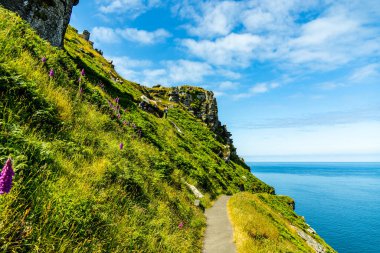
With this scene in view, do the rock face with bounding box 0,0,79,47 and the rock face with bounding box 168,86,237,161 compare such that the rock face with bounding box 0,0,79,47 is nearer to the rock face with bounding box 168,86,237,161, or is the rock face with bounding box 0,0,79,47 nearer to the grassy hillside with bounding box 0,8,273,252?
the grassy hillside with bounding box 0,8,273,252

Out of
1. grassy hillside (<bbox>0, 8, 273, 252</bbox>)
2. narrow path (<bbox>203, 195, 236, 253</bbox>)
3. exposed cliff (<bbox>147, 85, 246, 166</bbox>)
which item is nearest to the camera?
grassy hillside (<bbox>0, 8, 273, 252</bbox>)

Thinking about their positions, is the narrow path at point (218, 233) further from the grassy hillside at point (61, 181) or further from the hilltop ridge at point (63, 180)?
the grassy hillside at point (61, 181)

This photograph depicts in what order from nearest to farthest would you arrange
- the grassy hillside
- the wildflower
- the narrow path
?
the wildflower → the grassy hillside → the narrow path

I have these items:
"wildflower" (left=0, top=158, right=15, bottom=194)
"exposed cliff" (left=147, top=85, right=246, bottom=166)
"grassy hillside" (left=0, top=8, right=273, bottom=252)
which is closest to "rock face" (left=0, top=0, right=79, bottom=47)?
"grassy hillside" (left=0, top=8, right=273, bottom=252)

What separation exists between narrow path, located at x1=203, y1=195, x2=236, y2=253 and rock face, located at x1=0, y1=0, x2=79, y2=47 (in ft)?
64.0

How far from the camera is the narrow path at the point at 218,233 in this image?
41.2 ft

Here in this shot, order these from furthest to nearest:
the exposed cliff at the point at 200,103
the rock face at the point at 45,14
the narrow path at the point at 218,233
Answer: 1. the exposed cliff at the point at 200,103
2. the rock face at the point at 45,14
3. the narrow path at the point at 218,233

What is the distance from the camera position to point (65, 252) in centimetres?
435

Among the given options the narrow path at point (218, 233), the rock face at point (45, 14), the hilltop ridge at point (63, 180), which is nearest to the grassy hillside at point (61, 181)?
the hilltop ridge at point (63, 180)

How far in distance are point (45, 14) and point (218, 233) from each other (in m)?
21.0

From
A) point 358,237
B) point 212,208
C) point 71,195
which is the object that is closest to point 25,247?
point 71,195

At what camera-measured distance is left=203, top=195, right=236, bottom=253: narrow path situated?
12.6 meters

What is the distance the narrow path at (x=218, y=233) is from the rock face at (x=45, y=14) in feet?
64.0

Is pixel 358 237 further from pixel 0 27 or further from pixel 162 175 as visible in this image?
pixel 0 27
